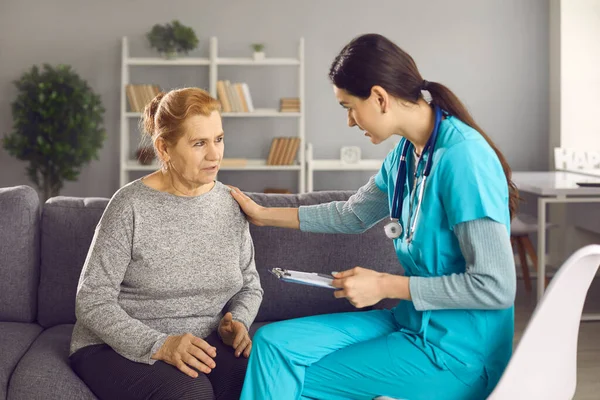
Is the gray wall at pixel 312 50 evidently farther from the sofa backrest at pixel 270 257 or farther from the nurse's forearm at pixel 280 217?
the nurse's forearm at pixel 280 217

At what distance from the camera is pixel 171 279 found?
6.30 ft

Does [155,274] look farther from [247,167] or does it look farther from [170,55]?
[170,55]

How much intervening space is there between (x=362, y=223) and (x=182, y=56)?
4.31 metres

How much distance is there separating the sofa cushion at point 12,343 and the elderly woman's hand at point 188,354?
0.46 meters

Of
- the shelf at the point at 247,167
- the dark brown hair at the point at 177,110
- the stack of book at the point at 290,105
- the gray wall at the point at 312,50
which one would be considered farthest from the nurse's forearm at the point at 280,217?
the gray wall at the point at 312,50

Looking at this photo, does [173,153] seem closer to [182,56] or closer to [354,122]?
[354,122]

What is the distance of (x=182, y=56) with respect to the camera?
19.8 feet

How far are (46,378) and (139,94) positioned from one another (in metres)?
4.14

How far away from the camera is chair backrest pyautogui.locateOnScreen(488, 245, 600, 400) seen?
1419 mm

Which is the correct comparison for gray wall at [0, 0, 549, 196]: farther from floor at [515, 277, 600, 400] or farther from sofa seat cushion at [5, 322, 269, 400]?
sofa seat cushion at [5, 322, 269, 400]

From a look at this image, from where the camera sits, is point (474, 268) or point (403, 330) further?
point (403, 330)

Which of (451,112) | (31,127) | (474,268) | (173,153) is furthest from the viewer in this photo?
(31,127)

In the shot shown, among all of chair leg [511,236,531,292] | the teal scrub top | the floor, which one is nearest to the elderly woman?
the teal scrub top

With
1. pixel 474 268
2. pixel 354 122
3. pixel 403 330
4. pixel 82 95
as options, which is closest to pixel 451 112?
pixel 354 122
